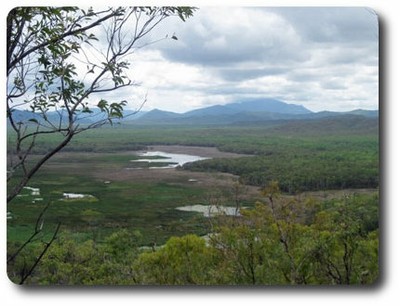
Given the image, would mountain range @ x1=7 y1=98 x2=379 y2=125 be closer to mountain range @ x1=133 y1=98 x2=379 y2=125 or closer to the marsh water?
mountain range @ x1=133 y1=98 x2=379 y2=125

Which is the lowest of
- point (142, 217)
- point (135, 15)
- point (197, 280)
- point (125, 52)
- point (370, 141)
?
point (197, 280)

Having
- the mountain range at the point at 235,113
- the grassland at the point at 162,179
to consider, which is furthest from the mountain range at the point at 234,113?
the grassland at the point at 162,179

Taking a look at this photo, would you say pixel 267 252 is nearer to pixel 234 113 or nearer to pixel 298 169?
pixel 298 169

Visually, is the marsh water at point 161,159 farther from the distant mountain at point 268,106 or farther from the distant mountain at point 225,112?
the distant mountain at point 268,106

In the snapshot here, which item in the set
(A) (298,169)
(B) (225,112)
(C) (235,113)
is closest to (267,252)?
(A) (298,169)

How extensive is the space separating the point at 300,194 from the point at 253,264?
2.91ft

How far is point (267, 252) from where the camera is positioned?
3504 millimetres

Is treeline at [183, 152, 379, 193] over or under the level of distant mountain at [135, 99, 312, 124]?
under

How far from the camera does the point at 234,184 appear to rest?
4109 mm

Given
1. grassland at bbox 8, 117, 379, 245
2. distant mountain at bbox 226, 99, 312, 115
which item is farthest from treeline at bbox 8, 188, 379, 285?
distant mountain at bbox 226, 99, 312, 115

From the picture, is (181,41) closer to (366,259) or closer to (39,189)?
(39,189)

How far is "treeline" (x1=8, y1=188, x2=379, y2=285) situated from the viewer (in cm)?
300
